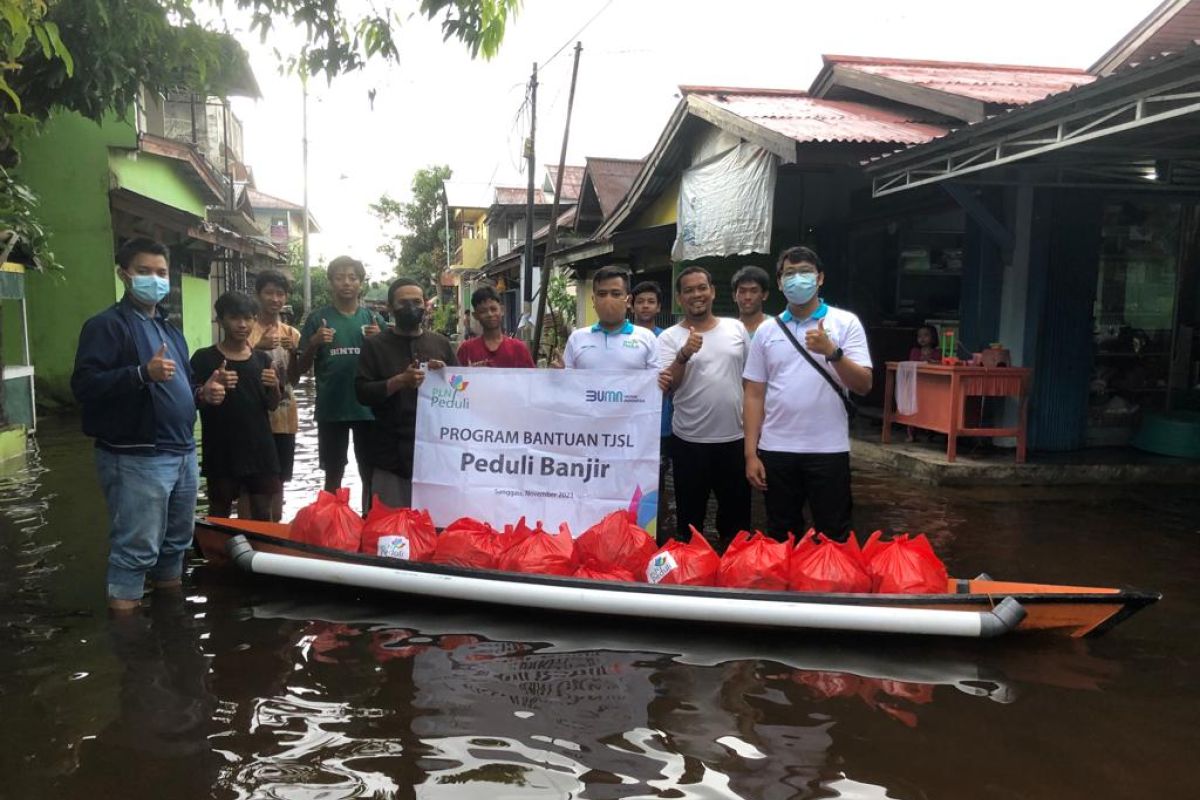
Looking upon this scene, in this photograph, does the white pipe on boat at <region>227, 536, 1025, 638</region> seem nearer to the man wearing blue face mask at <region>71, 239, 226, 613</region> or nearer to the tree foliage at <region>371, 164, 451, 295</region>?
the man wearing blue face mask at <region>71, 239, 226, 613</region>

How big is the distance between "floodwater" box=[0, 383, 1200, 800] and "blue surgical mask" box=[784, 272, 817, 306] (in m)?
1.61

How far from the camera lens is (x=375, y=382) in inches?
190

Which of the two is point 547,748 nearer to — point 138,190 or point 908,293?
point 908,293

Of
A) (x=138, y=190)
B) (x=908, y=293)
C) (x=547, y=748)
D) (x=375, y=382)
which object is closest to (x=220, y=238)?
(x=138, y=190)

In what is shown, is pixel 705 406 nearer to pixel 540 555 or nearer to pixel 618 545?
pixel 618 545

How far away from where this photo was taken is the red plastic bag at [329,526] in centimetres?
463

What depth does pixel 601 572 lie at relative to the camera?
4.28m

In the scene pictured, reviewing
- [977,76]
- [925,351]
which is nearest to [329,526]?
[925,351]

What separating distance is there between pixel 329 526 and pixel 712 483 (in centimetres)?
205

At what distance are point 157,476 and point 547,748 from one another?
2.35 meters

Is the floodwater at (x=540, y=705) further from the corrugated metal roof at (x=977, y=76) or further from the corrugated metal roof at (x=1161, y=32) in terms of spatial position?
the corrugated metal roof at (x=1161, y=32)

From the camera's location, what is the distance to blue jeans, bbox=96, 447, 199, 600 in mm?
4156

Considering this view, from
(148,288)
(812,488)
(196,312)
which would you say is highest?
(148,288)

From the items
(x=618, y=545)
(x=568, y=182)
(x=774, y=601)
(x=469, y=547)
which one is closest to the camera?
(x=774, y=601)
